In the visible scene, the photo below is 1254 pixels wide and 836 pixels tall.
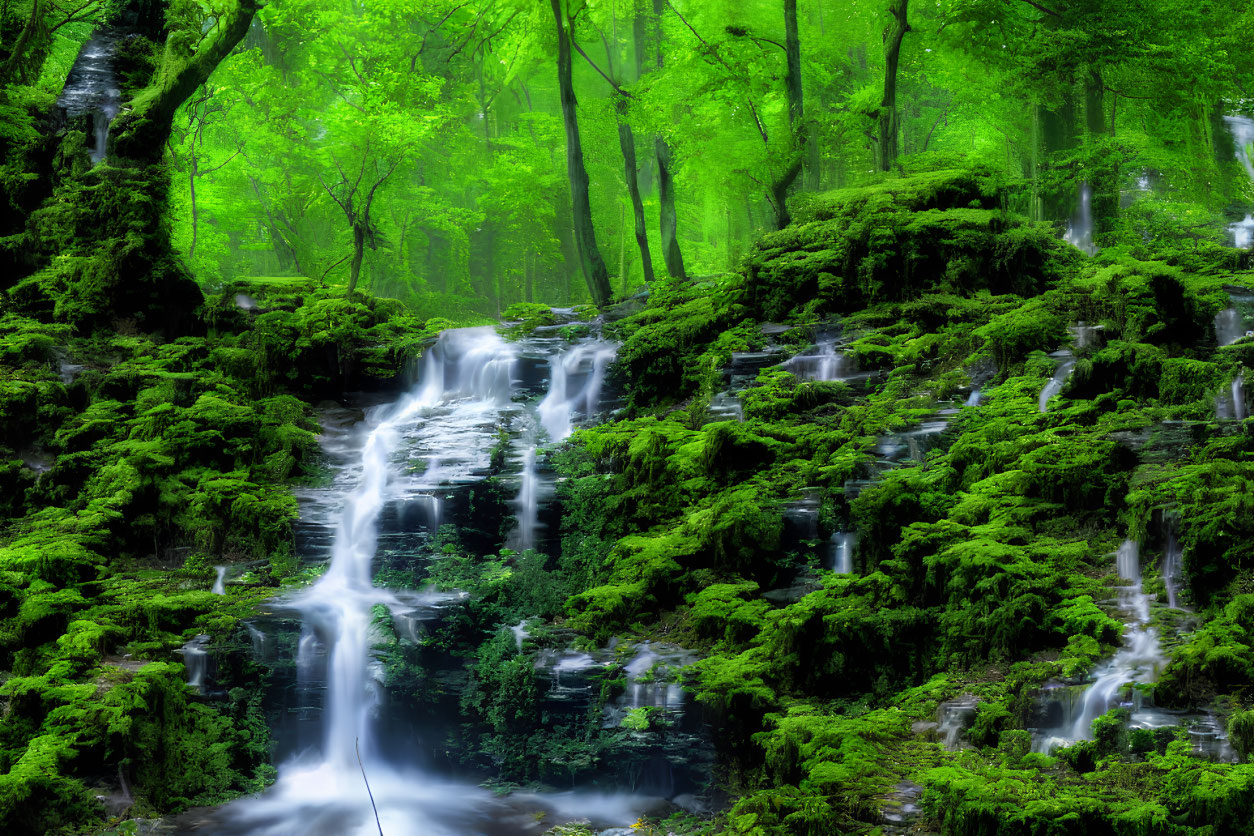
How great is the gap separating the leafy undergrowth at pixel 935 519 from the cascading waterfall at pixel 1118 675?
130mm

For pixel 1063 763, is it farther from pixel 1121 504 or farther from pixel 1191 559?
pixel 1121 504

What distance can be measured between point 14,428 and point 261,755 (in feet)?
17.9

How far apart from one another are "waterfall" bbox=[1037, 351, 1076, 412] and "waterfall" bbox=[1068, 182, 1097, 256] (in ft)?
20.8

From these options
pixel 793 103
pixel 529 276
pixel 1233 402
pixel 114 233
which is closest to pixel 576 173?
pixel 793 103

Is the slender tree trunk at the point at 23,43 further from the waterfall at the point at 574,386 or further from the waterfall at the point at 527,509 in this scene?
the waterfall at the point at 527,509

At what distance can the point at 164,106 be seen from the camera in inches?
542

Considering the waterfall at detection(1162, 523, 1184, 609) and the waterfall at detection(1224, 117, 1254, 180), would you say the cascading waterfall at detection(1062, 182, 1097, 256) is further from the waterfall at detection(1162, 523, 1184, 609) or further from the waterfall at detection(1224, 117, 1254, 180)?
the waterfall at detection(1162, 523, 1184, 609)

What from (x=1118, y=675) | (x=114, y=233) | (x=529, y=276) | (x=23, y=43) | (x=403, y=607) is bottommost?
(x=1118, y=675)

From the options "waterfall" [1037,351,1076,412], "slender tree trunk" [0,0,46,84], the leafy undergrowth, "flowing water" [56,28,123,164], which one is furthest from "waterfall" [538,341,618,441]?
"slender tree trunk" [0,0,46,84]

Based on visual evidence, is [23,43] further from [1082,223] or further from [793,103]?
[1082,223]

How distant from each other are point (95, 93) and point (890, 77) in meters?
12.5

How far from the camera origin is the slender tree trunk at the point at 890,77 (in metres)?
14.4

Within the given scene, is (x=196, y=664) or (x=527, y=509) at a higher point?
(x=527, y=509)

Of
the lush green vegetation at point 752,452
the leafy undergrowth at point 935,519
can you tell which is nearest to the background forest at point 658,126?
the lush green vegetation at point 752,452
